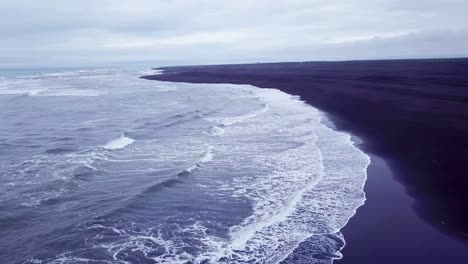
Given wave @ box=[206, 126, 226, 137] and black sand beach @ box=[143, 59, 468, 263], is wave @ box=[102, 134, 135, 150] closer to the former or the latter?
wave @ box=[206, 126, 226, 137]

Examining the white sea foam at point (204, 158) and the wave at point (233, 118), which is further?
the wave at point (233, 118)

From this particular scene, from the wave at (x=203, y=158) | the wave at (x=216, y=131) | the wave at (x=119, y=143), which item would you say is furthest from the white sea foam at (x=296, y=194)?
the wave at (x=119, y=143)

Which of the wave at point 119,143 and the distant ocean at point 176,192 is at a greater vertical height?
the wave at point 119,143

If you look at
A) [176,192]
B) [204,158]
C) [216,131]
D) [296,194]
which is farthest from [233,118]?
[296,194]

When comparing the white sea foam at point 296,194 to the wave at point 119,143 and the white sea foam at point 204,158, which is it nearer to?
the white sea foam at point 204,158

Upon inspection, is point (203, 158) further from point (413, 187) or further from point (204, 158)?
point (413, 187)

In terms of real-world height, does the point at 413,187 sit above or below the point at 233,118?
below

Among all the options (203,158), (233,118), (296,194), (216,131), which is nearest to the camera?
(296,194)

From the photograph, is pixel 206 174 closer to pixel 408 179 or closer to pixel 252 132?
pixel 408 179
